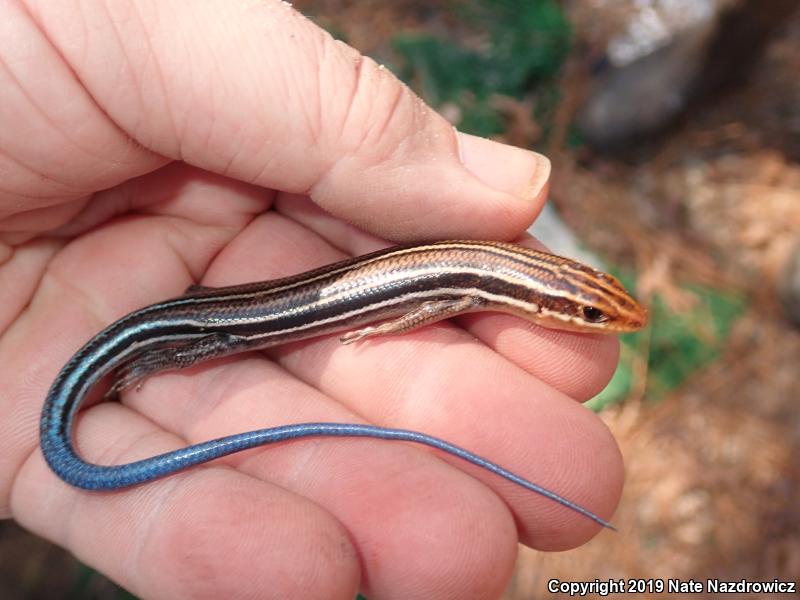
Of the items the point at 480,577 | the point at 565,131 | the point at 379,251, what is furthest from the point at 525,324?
the point at 565,131

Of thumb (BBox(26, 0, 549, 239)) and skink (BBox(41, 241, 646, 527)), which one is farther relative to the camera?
skink (BBox(41, 241, 646, 527))

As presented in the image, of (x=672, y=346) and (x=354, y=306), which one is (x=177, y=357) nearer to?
(x=354, y=306)

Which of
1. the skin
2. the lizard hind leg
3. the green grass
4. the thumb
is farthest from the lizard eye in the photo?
the green grass

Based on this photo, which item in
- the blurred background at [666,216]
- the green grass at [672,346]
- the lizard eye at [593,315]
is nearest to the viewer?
the lizard eye at [593,315]

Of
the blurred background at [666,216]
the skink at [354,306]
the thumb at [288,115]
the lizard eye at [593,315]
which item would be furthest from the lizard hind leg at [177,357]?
the blurred background at [666,216]

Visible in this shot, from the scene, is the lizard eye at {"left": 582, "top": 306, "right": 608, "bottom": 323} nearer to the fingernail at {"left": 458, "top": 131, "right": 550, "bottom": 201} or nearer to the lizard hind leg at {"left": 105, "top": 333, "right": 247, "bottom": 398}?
Result: the fingernail at {"left": 458, "top": 131, "right": 550, "bottom": 201}

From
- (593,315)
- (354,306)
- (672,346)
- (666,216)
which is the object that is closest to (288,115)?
(354,306)

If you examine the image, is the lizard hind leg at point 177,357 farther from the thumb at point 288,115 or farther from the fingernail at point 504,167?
the fingernail at point 504,167
